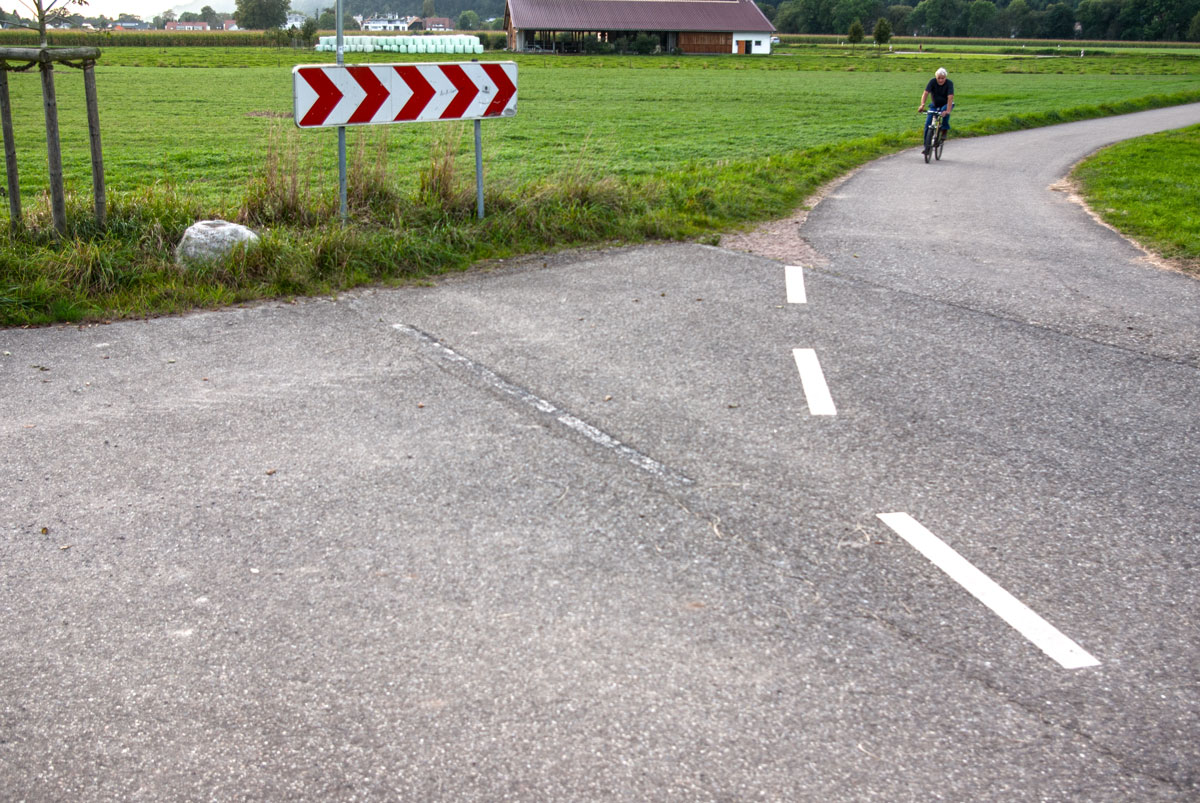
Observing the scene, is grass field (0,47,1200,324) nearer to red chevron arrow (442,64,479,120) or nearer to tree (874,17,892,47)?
red chevron arrow (442,64,479,120)

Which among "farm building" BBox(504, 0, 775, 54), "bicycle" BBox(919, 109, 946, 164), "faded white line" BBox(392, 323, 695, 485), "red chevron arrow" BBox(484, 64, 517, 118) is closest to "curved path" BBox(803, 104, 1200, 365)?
"bicycle" BBox(919, 109, 946, 164)

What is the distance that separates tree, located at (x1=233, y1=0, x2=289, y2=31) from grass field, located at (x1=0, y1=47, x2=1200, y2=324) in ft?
328

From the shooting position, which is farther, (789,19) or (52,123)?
(789,19)

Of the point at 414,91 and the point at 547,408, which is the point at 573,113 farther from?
the point at 547,408

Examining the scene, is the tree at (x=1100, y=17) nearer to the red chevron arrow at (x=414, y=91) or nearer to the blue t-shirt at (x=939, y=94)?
the blue t-shirt at (x=939, y=94)

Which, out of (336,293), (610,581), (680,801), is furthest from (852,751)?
(336,293)

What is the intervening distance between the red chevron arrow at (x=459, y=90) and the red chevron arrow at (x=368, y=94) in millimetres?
680

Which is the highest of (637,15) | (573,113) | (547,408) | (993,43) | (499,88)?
(993,43)

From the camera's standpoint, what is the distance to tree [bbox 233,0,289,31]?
13900 cm

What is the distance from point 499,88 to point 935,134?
1156 cm

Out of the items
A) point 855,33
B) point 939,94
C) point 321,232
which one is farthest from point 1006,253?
point 855,33

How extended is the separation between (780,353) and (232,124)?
2290 cm

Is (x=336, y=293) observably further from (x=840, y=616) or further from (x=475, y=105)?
(x=840, y=616)

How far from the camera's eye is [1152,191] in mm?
14750
